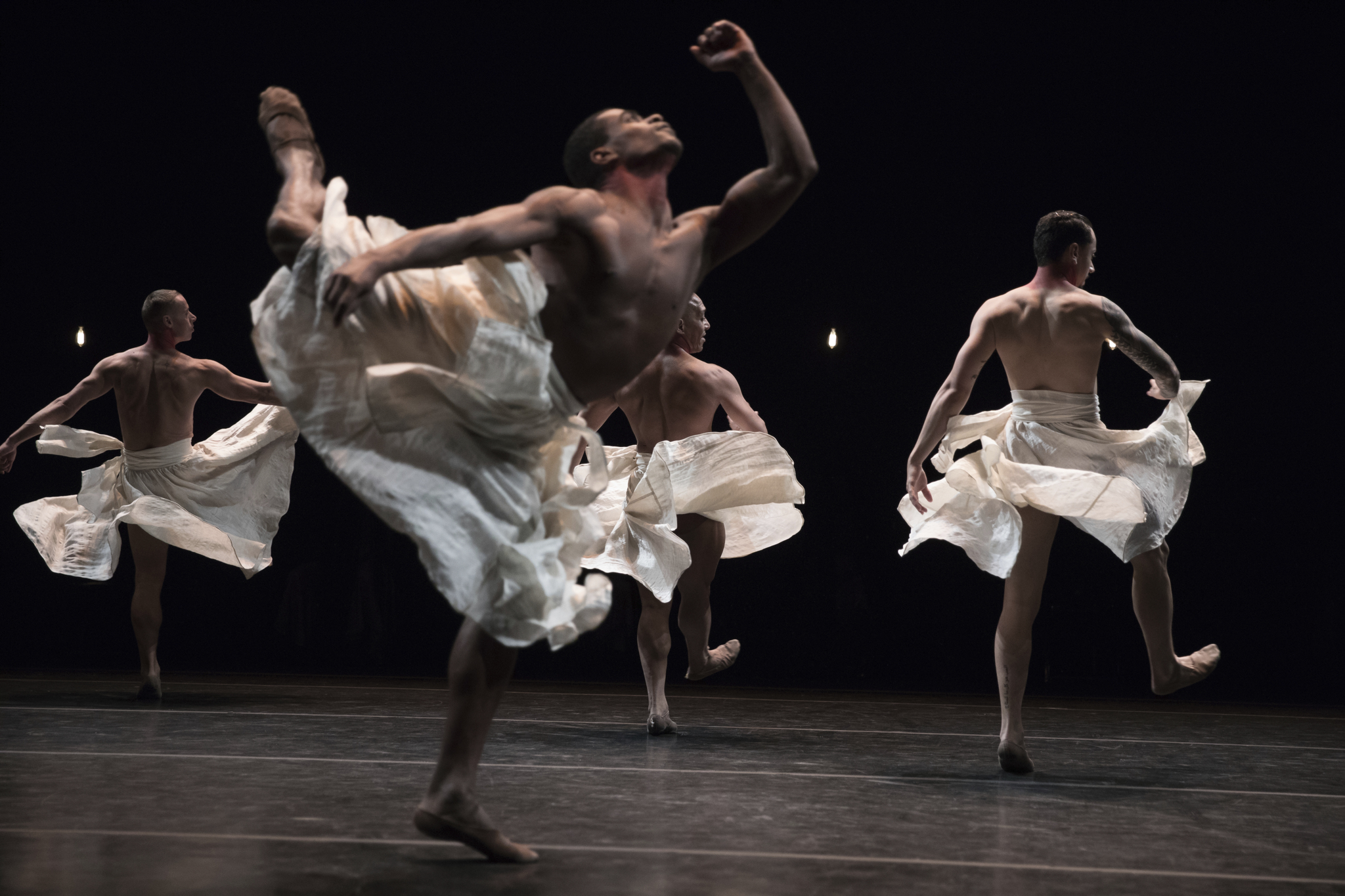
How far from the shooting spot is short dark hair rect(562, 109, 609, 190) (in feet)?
7.35

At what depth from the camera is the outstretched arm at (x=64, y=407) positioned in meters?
4.87

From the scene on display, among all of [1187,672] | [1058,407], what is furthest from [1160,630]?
[1058,407]

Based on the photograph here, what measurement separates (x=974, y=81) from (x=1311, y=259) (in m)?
1.87

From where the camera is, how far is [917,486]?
3.46m

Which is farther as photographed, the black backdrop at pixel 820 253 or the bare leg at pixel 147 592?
the black backdrop at pixel 820 253

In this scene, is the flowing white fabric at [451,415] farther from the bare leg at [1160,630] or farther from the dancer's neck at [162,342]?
the dancer's neck at [162,342]

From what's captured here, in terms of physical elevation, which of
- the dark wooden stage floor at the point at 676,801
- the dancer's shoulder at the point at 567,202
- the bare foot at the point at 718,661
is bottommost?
the dark wooden stage floor at the point at 676,801

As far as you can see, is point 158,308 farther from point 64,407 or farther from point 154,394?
point 64,407

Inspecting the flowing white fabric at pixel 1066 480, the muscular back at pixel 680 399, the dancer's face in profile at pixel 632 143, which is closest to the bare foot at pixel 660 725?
the muscular back at pixel 680 399

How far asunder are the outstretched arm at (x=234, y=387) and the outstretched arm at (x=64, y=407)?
0.40 m

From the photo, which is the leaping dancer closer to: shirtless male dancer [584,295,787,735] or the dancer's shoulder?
shirtless male dancer [584,295,787,735]

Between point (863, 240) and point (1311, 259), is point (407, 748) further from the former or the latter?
point (1311, 259)

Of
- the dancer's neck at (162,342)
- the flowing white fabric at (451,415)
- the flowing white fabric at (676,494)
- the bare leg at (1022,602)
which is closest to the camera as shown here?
the flowing white fabric at (451,415)

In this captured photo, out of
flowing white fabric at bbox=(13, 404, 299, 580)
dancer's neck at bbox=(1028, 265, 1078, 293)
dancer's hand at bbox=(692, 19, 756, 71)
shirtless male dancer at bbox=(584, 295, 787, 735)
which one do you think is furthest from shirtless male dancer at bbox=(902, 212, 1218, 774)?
flowing white fabric at bbox=(13, 404, 299, 580)
